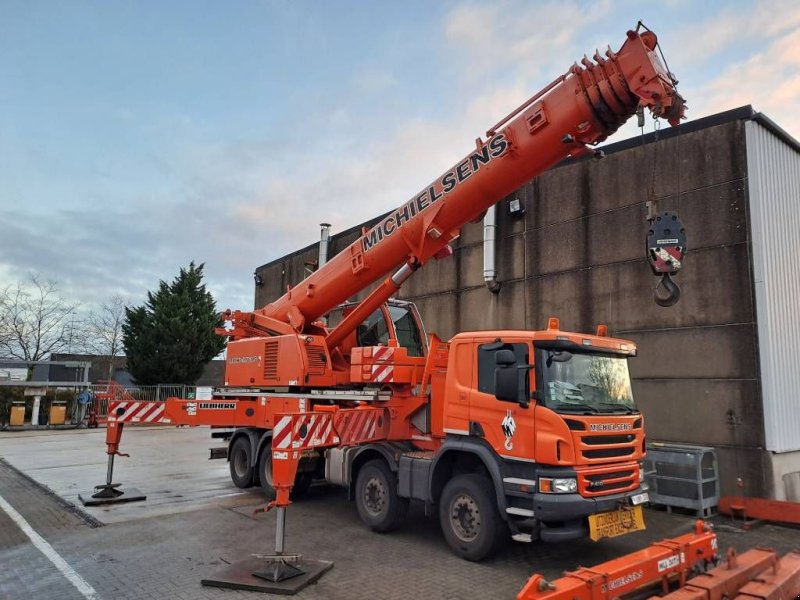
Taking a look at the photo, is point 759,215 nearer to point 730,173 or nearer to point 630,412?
point 730,173

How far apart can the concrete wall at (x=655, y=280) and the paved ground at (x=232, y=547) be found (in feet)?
5.75

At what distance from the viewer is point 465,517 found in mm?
6414

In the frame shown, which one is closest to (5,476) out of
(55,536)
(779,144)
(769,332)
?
(55,536)

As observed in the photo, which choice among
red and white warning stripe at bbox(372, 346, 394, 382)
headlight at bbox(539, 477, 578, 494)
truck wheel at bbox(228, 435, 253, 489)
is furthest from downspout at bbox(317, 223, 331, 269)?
headlight at bbox(539, 477, 578, 494)

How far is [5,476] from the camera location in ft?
39.4

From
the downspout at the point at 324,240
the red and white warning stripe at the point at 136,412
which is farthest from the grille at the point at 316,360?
the downspout at the point at 324,240

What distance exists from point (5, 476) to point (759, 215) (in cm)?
1535

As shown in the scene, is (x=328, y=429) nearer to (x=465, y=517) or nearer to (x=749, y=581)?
(x=465, y=517)

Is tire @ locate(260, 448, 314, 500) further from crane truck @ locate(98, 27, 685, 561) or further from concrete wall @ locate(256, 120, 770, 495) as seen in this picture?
concrete wall @ locate(256, 120, 770, 495)

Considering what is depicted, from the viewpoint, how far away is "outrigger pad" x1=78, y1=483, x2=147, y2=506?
9055mm

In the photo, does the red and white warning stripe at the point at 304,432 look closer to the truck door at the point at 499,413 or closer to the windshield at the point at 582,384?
the truck door at the point at 499,413

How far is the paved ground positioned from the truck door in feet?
4.31

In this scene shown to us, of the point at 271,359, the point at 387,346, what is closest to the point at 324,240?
the point at 271,359

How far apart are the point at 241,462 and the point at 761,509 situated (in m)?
8.67
